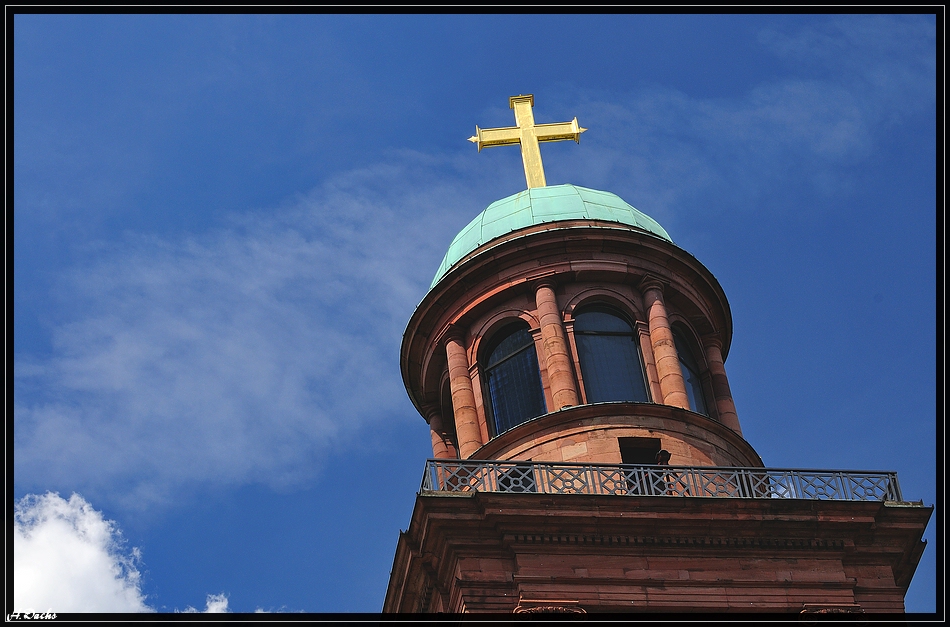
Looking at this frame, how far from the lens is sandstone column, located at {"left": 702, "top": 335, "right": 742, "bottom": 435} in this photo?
35906 millimetres

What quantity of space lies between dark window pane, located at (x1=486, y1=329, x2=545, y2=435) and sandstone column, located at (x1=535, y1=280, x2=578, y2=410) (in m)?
0.61

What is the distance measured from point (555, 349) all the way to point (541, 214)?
185 inches

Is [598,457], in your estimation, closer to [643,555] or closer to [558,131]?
[643,555]

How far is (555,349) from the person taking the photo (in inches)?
1363

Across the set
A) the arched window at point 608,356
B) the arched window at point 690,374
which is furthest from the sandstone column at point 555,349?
the arched window at point 690,374

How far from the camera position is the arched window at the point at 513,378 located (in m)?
34.8

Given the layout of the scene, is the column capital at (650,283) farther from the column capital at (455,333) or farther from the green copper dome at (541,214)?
the column capital at (455,333)

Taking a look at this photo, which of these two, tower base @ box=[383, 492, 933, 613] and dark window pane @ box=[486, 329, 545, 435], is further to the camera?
dark window pane @ box=[486, 329, 545, 435]

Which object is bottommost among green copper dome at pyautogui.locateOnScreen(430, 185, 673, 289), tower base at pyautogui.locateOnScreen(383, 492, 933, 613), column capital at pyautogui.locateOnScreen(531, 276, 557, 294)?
tower base at pyautogui.locateOnScreen(383, 492, 933, 613)

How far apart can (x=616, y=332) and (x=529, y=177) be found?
7.05m

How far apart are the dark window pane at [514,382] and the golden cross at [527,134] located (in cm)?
717

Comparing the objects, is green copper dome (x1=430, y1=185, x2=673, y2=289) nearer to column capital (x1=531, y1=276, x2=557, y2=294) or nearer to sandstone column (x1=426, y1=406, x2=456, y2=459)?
column capital (x1=531, y1=276, x2=557, y2=294)

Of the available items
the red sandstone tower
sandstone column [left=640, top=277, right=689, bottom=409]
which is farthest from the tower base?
sandstone column [left=640, top=277, right=689, bottom=409]
